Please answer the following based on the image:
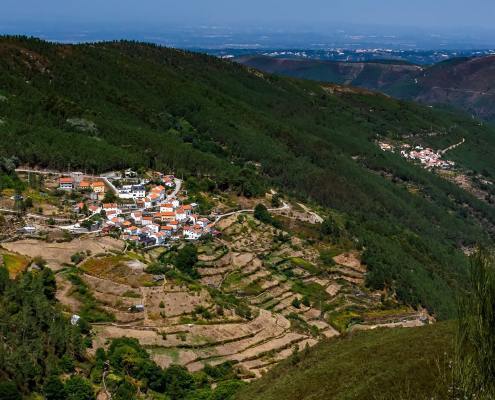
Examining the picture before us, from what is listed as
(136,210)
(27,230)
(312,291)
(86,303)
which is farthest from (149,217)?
(86,303)

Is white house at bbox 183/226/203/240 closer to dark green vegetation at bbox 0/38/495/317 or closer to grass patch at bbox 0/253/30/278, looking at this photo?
dark green vegetation at bbox 0/38/495/317

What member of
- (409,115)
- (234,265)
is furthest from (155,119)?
(409,115)

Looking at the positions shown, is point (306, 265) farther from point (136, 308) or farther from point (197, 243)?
point (136, 308)

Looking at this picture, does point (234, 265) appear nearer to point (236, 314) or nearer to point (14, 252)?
point (236, 314)

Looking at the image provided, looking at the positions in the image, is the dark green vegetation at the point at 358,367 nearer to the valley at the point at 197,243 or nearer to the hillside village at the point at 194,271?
the valley at the point at 197,243

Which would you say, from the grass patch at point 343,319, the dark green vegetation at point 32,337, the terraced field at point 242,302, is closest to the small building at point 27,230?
the terraced field at point 242,302

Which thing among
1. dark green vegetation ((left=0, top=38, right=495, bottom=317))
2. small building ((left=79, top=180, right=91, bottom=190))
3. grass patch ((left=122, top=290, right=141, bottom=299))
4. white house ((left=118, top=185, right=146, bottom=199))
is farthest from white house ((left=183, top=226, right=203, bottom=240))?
dark green vegetation ((left=0, top=38, right=495, bottom=317))
